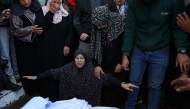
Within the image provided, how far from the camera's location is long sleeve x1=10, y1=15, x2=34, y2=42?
133 inches

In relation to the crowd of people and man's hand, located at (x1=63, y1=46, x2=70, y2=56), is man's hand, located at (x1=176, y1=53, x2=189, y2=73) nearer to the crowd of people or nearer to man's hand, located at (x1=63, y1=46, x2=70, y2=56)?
the crowd of people

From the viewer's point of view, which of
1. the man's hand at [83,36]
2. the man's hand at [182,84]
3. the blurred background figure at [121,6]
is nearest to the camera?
the man's hand at [182,84]

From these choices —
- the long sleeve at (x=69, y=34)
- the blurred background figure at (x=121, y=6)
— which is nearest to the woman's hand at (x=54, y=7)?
the long sleeve at (x=69, y=34)

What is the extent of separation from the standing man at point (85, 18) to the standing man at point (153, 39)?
586 mm

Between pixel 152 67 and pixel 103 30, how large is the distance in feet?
2.41

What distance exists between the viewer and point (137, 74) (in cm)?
296

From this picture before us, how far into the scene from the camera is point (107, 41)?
3.08m

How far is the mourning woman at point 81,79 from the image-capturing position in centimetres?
312

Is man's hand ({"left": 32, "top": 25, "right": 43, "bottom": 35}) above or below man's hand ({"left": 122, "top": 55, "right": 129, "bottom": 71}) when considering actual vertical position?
above

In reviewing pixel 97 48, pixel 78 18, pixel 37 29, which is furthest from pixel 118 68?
pixel 37 29

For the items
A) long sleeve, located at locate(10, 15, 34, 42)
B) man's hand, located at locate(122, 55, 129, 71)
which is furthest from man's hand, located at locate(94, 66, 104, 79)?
long sleeve, located at locate(10, 15, 34, 42)

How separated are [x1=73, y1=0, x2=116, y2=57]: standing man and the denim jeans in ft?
2.34

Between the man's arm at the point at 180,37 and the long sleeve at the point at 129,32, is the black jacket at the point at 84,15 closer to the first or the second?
the long sleeve at the point at 129,32

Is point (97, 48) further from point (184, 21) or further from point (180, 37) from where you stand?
point (184, 21)
